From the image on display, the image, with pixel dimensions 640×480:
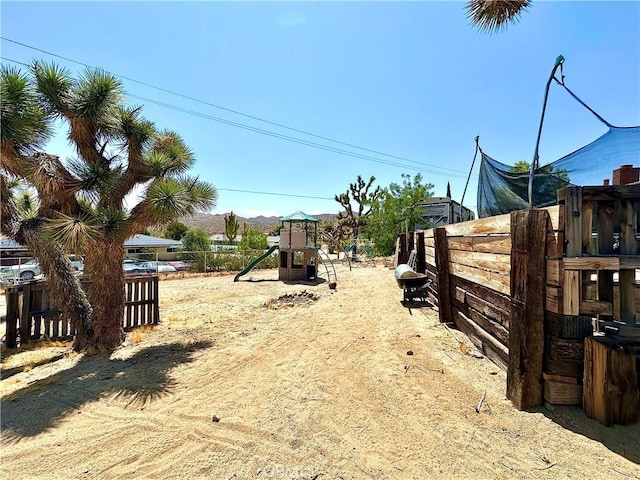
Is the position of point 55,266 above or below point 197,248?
below

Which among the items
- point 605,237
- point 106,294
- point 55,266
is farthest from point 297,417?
point 55,266

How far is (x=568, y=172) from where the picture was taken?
4613 mm

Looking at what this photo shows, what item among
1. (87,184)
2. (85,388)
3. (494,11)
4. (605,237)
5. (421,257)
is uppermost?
(494,11)

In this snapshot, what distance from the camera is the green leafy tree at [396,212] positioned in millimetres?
18641

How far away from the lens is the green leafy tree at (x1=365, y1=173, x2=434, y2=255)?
18.6 meters

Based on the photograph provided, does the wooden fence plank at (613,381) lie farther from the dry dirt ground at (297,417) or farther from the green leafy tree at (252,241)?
the green leafy tree at (252,241)

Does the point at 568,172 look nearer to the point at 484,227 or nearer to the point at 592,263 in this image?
the point at 484,227

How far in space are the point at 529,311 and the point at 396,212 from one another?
54.2ft

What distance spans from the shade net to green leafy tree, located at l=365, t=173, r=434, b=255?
12.1 metres

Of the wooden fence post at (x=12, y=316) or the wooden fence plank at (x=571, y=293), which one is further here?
the wooden fence post at (x=12, y=316)

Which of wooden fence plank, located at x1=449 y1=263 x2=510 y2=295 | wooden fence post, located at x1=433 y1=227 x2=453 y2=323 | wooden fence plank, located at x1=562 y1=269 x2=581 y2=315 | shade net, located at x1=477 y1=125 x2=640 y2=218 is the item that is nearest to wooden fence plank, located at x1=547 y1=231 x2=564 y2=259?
wooden fence plank, located at x1=562 y1=269 x2=581 y2=315

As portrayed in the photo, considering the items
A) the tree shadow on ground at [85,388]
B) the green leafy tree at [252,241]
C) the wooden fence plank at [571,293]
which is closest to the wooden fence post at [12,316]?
the tree shadow on ground at [85,388]

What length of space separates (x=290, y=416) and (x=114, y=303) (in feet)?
14.0

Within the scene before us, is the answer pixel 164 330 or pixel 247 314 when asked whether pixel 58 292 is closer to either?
pixel 164 330
